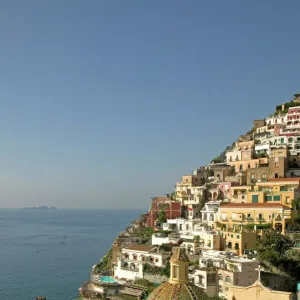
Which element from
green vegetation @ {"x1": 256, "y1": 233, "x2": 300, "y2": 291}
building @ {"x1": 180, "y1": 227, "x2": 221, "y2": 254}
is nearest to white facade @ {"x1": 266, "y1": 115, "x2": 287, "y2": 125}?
building @ {"x1": 180, "y1": 227, "x2": 221, "y2": 254}

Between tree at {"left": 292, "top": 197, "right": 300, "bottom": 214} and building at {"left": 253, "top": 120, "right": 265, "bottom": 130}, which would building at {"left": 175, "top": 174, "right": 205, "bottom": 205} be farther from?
tree at {"left": 292, "top": 197, "right": 300, "bottom": 214}

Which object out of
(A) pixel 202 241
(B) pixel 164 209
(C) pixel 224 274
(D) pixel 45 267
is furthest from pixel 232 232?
(D) pixel 45 267

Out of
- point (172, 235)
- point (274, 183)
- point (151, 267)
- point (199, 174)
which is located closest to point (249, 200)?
point (274, 183)

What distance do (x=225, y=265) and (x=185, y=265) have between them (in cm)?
1617

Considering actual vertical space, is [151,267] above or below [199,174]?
below

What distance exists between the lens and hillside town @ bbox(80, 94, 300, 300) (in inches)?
968

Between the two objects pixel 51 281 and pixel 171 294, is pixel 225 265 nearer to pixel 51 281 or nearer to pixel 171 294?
pixel 171 294

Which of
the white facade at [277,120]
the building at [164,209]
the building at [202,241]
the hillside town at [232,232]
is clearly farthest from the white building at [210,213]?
the white facade at [277,120]

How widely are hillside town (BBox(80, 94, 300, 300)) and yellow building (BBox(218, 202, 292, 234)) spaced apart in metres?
0.07

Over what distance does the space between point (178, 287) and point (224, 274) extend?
15657 millimetres

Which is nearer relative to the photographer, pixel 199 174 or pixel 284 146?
pixel 284 146

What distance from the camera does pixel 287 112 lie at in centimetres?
4784

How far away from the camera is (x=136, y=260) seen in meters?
31.7

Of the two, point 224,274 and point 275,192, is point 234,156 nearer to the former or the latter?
point 275,192
